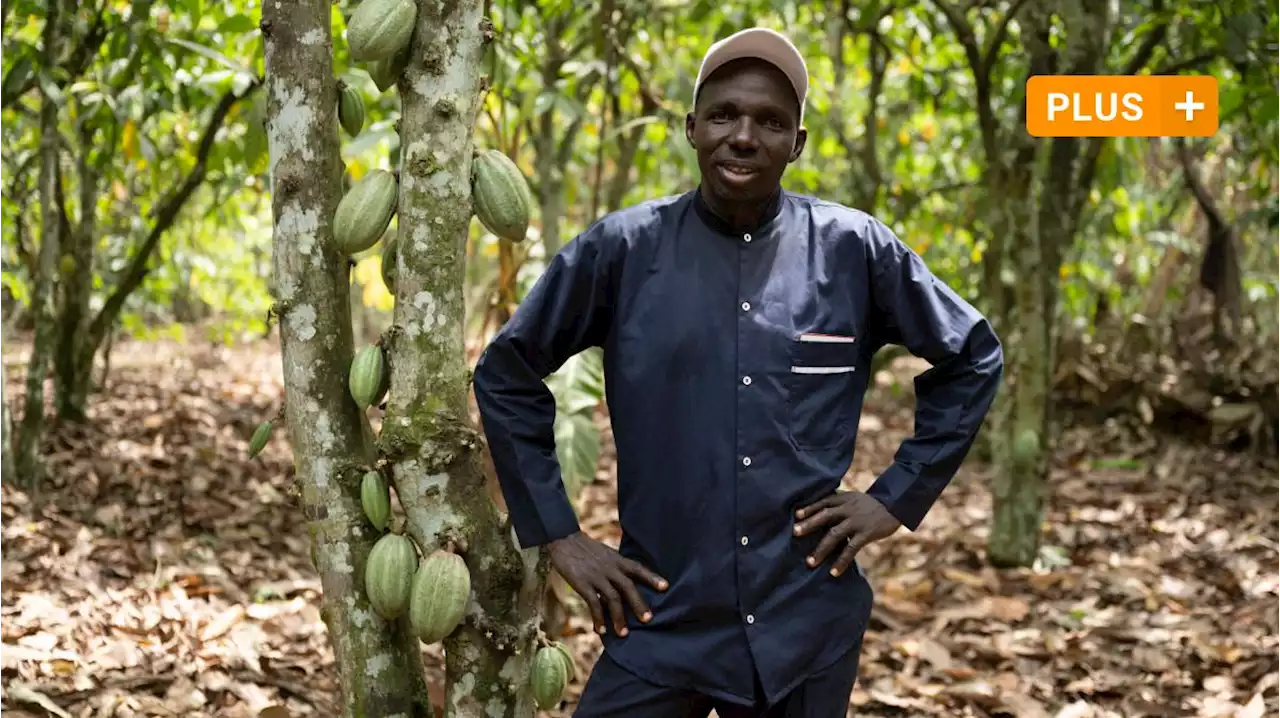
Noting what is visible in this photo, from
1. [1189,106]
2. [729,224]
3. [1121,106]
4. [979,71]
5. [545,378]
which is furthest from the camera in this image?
[1189,106]

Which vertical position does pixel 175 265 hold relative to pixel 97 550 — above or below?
above

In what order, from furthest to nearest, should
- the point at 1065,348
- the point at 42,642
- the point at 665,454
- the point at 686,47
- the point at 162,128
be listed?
the point at 1065,348 < the point at 686,47 < the point at 162,128 < the point at 42,642 < the point at 665,454

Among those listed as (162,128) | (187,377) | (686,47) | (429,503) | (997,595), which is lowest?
(997,595)

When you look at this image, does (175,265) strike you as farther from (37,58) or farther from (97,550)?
(97,550)

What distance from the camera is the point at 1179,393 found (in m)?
6.02

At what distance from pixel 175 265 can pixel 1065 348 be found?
4761 mm

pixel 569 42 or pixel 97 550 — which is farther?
pixel 569 42

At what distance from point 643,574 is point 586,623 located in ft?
5.20

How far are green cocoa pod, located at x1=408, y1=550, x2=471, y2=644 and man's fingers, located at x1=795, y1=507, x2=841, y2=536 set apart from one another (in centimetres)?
47

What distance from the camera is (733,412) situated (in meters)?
1.66

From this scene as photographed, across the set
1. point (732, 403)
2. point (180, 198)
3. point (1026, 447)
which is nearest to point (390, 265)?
point (732, 403)

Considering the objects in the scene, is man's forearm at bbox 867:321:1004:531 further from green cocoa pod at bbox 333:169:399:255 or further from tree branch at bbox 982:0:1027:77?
tree branch at bbox 982:0:1027:77

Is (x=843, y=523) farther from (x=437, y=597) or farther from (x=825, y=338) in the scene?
(x=437, y=597)

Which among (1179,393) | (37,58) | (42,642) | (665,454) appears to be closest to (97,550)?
(42,642)
